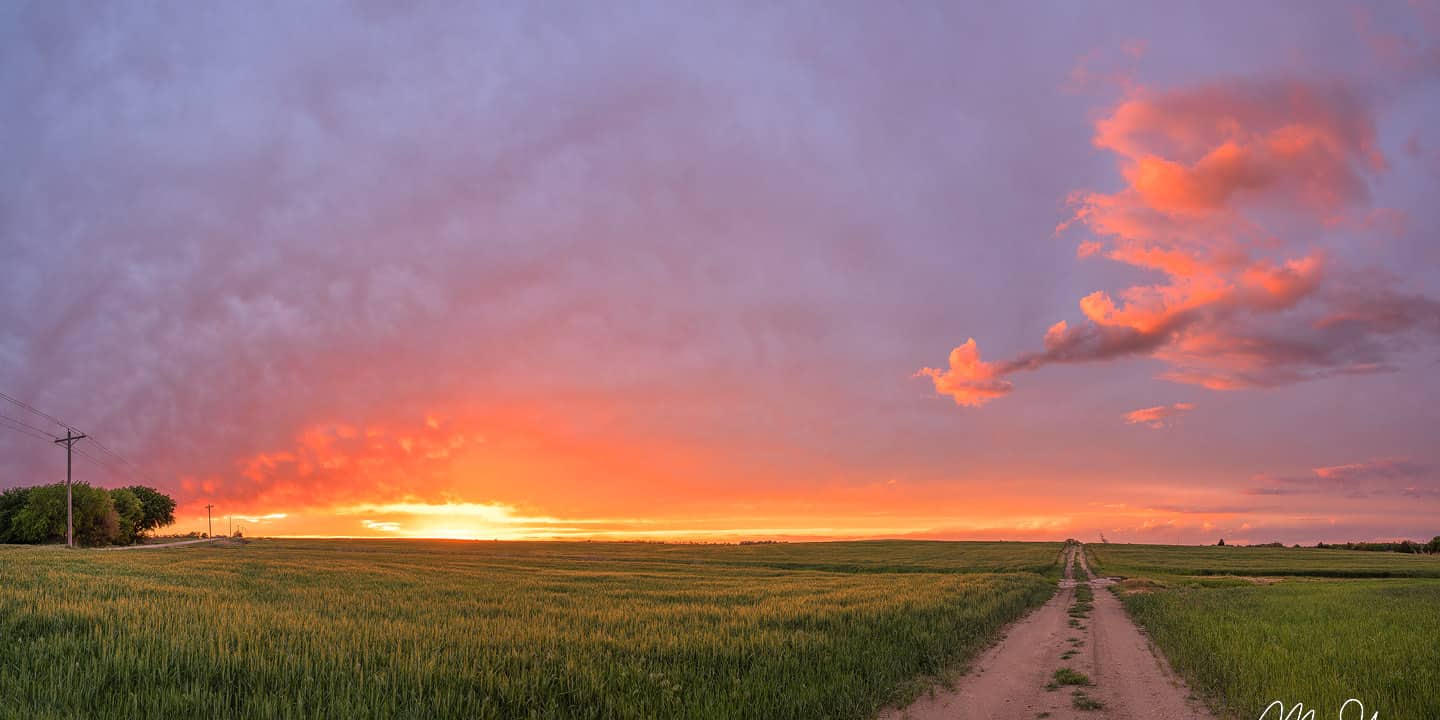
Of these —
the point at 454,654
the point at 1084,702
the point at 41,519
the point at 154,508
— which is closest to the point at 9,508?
the point at 41,519

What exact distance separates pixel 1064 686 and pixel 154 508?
18608 centimetres

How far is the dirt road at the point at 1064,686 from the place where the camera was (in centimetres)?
1283

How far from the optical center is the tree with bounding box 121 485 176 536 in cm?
14825

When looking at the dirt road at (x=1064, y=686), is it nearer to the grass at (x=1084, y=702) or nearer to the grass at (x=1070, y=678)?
the grass at (x=1084, y=702)

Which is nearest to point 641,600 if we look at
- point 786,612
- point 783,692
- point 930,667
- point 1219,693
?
point 786,612

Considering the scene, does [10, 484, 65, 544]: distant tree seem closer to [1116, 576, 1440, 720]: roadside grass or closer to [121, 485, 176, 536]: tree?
[121, 485, 176, 536]: tree

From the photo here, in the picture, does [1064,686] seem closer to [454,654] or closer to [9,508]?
[454,654]

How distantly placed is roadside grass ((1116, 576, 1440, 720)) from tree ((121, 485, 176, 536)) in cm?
17976

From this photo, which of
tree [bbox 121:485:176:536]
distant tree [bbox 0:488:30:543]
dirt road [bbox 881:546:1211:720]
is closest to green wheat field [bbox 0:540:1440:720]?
dirt road [bbox 881:546:1211:720]

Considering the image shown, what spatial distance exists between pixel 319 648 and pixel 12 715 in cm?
486

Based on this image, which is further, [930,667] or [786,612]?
[786,612]

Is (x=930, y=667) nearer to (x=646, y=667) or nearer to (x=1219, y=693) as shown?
(x=1219, y=693)

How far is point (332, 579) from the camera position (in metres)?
38.5

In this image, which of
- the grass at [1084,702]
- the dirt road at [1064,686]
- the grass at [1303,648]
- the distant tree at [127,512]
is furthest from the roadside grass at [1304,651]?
the distant tree at [127,512]
